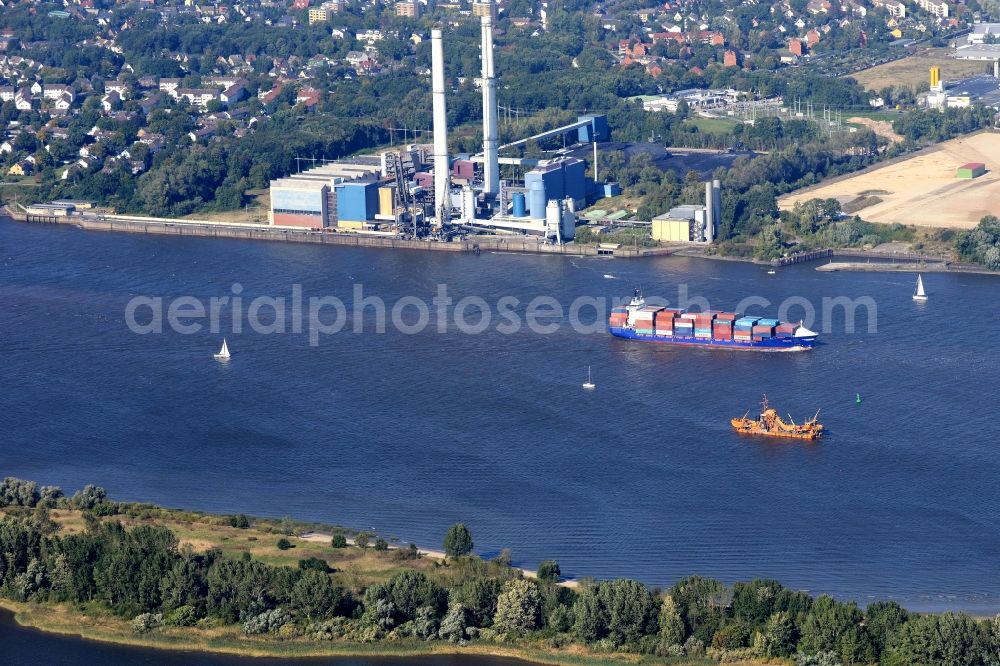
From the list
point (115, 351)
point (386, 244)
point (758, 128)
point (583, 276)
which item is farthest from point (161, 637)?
point (758, 128)

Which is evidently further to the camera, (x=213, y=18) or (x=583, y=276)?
(x=213, y=18)

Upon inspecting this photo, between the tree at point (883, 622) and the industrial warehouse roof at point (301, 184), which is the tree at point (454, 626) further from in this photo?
the industrial warehouse roof at point (301, 184)

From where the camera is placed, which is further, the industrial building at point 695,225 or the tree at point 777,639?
the industrial building at point 695,225

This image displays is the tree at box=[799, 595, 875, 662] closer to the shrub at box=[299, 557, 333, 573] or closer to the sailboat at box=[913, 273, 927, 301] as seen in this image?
the shrub at box=[299, 557, 333, 573]

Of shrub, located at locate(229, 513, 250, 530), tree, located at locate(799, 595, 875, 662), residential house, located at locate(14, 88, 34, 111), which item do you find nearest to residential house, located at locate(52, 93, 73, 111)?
residential house, located at locate(14, 88, 34, 111)

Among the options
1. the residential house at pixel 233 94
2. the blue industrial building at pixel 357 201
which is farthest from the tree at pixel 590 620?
the residential house at pixel 233 94

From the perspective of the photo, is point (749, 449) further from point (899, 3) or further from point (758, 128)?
point (899, 3)

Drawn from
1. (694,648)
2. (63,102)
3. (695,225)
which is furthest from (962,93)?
(694,648)
